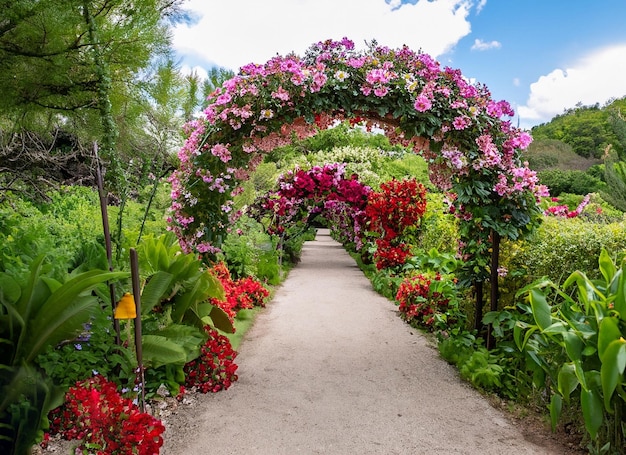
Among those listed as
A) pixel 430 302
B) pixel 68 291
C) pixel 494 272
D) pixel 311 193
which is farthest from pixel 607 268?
pixel 311 193

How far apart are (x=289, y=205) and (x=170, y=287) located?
705 cm

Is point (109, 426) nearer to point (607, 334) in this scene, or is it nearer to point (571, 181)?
point (607, 334)

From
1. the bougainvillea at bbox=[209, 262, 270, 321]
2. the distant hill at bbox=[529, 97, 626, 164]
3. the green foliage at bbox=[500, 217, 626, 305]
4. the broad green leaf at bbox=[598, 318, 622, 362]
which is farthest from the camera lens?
the distant hill at bbox=[529, 97, 626, 164]

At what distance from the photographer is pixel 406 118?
412 centimetres

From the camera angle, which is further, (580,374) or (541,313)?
(541,313)

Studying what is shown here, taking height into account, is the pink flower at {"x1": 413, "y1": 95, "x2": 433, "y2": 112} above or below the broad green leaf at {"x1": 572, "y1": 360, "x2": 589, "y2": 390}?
above

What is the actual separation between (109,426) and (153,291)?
943 millimetres

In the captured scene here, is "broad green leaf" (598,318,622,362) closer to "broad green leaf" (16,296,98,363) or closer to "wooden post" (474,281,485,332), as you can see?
"wooden post" (474,281,485,332)

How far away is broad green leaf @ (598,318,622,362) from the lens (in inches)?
90.7

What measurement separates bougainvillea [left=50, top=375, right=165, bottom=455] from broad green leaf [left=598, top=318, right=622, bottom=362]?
2093 millimetres

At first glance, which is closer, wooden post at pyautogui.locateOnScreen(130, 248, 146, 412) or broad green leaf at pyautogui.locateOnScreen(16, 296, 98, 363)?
broad green leaf at pyautogui.locateOnScreen(16, 296, 98, 363)

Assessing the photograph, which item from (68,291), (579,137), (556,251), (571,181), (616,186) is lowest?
(68,291)

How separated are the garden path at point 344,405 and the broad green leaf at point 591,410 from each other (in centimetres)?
57

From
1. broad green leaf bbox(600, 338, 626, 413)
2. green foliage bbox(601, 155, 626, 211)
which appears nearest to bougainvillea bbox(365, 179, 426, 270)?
broad green leaf bbox(600, 338, 626, 413)
